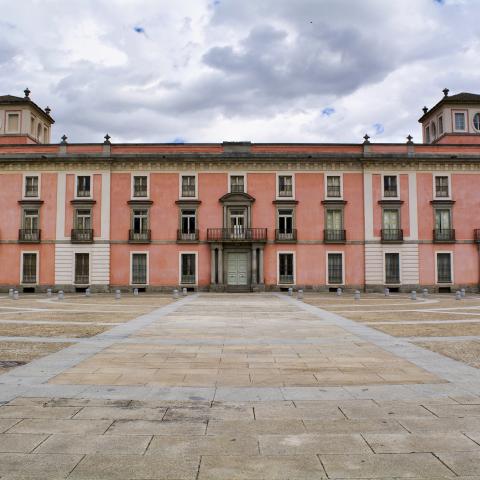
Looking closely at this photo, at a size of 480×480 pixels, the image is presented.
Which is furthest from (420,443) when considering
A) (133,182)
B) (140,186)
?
(133,182)

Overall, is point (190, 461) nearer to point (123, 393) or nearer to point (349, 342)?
point (123, 393)

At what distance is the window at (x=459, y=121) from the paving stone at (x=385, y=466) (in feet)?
126

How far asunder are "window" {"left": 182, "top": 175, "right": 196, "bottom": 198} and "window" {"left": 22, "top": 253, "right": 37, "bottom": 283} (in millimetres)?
12322

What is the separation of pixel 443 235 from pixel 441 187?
3.73 metres

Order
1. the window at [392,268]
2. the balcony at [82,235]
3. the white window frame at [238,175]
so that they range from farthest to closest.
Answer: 1. the white window frame at [238,175]
2. the window at [392,268]
3. the balcony at [82,235]

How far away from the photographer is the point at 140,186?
116 ft

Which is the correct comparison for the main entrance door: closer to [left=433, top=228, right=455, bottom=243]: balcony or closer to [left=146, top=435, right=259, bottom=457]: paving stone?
[left=433, top=228, right=455, bottom=243]: balcony

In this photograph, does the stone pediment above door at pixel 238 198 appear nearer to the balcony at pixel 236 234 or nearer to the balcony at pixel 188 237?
the balcony at pixel 236 234

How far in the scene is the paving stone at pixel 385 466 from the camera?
13.2 feet

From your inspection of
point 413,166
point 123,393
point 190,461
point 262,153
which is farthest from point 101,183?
point 190,461

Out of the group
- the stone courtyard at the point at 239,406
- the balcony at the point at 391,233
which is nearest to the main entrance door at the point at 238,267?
the balcony at the point at 391,233

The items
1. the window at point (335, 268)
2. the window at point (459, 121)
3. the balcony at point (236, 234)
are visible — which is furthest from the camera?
the window at point (459, 121)

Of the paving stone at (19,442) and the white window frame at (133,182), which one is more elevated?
the white window frame at (133,182)

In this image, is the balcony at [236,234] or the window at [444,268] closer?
the balcony at [236,234]
